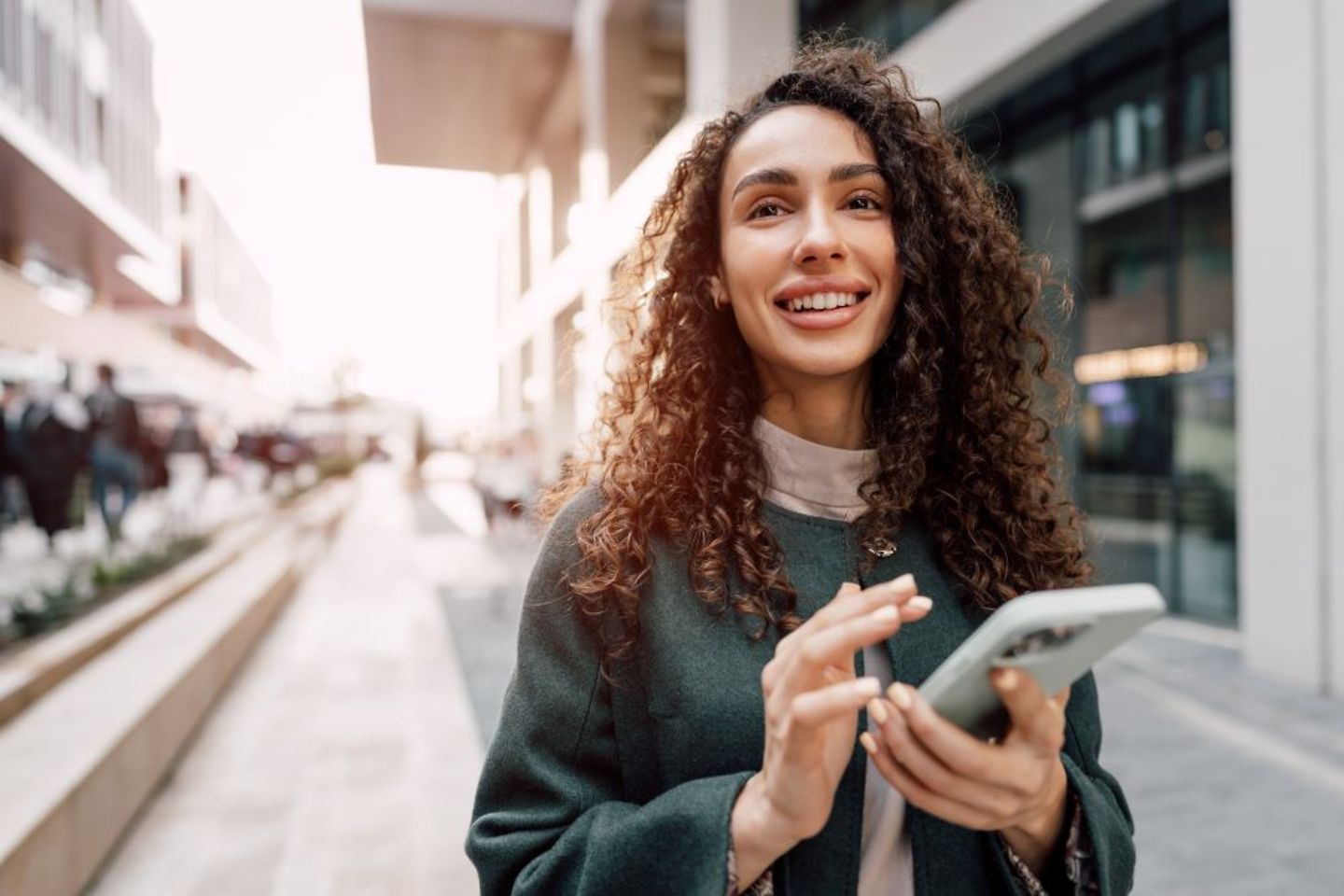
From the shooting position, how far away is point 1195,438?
26.4 ft

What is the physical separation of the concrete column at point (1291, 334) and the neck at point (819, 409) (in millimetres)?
5415

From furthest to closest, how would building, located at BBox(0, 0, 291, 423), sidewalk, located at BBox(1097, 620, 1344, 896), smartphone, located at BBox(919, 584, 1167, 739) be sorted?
building, located at BBox(0, 0, 291, 423), sidewalk, located at BBox(1097, 620, 1344, 896), smartphone, located at BBox(919, 584, 1167, 739)

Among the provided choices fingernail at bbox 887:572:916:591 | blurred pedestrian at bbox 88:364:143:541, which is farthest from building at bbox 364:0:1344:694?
blurred pedestrian at bbox 88:364:143:541

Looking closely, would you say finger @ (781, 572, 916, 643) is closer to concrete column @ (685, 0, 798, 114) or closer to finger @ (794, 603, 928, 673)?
finger @ (794, 603, 928, 673)

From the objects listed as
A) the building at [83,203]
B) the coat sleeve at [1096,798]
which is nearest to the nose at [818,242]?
the coat sleeve at [1096,798]

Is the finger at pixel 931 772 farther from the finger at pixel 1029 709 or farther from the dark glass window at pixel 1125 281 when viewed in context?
the dark glass window at pixel 1125 281

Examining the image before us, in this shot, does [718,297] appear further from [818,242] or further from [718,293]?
[818,242]

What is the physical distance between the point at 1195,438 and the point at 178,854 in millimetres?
8175

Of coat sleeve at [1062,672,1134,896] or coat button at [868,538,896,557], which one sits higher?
coat button at [868,538,896,557]

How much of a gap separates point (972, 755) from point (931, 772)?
0.15 feet

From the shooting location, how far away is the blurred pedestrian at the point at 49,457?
922 centimetres

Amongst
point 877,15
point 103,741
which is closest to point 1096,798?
point 103,741

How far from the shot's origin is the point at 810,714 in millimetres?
865

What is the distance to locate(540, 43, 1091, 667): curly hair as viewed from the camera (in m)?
1.29
